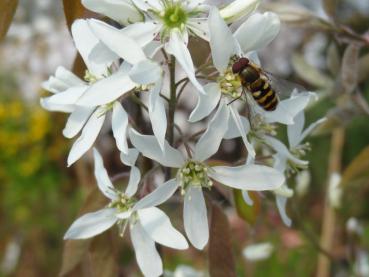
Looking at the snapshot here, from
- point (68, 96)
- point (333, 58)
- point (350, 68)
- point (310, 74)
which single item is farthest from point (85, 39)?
point (310, 74)

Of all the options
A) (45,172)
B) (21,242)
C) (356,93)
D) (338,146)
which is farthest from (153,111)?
(45,172)

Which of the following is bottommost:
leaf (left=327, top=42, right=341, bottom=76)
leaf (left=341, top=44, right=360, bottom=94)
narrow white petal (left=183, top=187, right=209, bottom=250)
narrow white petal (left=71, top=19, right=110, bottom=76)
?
leaf (left=327, top=42, right=341, bottom=76)

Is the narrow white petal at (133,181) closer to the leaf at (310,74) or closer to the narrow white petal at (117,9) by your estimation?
the narrow white petal at (117,9)

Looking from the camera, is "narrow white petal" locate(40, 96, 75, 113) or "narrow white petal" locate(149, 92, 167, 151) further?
"narrow white petal" locate(40, 96, 75, 113)

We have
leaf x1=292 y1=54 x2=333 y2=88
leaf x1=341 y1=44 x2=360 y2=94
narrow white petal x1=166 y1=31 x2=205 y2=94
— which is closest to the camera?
narrow white petal x1=166 y1=31 x2=205 y2=94

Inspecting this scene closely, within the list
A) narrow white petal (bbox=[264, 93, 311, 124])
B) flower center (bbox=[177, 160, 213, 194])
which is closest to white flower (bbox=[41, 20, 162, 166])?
flower center (bbox=[177, 160, 213, 194])

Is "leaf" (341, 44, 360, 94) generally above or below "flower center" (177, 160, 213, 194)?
below

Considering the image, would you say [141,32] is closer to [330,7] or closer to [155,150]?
[155,150]

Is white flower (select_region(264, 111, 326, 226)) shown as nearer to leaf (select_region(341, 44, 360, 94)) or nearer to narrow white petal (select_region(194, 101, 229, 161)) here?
narrow white petal (select_region(194, 101, 229, 161))
